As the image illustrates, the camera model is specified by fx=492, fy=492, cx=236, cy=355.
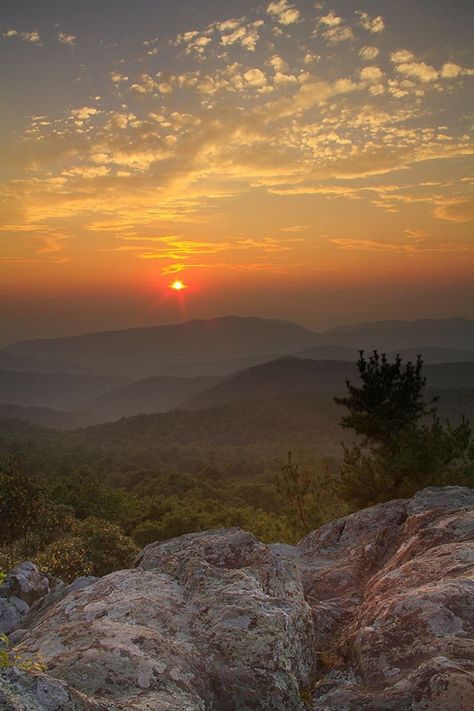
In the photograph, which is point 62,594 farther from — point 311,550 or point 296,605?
point 311,550

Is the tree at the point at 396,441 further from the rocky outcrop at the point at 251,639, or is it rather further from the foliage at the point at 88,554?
the foliage at the point at 88,554

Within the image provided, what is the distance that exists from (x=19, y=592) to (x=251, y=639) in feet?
29.7

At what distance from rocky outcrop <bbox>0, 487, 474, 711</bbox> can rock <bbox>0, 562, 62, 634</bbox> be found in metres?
0.87

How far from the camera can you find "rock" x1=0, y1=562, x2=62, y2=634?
500 inches

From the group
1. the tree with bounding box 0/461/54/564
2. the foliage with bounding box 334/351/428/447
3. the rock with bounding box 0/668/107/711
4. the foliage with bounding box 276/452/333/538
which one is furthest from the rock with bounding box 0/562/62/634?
the tree with bounding box 0/461/54/564

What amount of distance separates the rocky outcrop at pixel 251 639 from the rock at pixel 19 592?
2.84ft

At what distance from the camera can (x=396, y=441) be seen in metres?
28.3

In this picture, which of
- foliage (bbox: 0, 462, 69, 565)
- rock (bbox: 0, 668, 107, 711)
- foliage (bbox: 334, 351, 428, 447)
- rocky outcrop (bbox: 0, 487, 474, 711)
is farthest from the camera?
foliage (bbox: 0, 462, 69, 565)

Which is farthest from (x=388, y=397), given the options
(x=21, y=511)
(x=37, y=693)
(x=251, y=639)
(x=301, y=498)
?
(x=21, y=511)

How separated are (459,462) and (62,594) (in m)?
23.6

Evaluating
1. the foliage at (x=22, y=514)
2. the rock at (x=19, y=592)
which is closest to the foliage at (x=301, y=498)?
the foliage at (x=22, y=514)

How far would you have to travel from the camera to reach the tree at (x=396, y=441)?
26016 millimetres

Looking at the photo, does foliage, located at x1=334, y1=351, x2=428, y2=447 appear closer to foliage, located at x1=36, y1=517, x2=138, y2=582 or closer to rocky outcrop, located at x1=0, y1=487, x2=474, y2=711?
foliage, located at x1=36, y1=517, x2=138, y2=582

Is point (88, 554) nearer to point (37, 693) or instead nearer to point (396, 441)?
point (396, 441)
